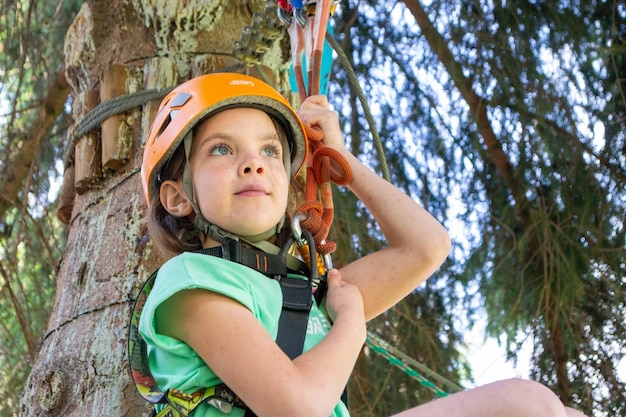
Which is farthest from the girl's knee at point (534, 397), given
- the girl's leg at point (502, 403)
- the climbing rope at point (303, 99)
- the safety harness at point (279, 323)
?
the climbing rope at point (303, 99)

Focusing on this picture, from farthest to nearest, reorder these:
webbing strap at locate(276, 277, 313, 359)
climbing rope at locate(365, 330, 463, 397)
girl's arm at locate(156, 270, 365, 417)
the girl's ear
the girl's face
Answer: climbing rope at locate(365, 330, 463, 397)
the girl's ear
the girl's face
webbing strap at locate(276, 277, 313, 359)
girl's arm at locate(156, 270, 365, 417)

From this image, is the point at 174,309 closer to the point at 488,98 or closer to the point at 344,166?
the point at 344,166

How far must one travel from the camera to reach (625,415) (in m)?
3.37

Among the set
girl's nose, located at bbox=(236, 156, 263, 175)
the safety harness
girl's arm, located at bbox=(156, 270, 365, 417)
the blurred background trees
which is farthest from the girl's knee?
the blurred background trees

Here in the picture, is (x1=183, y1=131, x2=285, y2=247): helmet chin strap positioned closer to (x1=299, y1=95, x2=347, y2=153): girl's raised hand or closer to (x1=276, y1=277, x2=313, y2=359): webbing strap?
(x1=276, y1=277, x2=313, y2=359): webbing strap

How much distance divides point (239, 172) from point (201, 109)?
158 mm

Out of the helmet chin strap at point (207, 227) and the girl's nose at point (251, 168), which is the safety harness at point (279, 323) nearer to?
the helmet chin strap at point (207, 227)

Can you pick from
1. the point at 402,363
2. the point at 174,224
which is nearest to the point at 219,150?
the point at 174,224

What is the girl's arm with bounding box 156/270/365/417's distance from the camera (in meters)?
1.39

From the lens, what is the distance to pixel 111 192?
2340mm

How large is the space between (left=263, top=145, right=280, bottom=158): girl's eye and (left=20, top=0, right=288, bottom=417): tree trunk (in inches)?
21.4

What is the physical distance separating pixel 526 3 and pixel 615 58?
16.3 inches

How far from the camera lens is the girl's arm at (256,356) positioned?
1394 millimetres

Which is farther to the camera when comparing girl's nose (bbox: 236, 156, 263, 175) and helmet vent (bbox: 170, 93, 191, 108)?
helmet vent (bbox: 170, 93, 191, 108)
